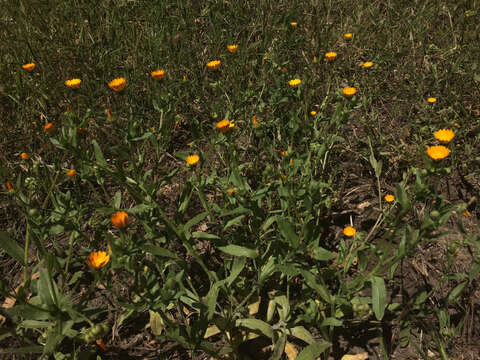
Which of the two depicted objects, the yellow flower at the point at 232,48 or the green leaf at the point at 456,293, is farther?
the yellow flower at the point at 232,48

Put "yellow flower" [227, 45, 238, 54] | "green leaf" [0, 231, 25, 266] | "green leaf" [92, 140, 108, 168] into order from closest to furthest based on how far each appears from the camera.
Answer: "green leaf" [0, 231, 25, 266] < "green leaf" [92, 140, 108, 168] < "yellow flower" [227, 45, 238, 54]

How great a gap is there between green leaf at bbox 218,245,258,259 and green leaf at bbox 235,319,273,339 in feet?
1.01

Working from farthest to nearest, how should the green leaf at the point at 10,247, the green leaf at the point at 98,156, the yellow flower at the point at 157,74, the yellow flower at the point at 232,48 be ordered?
1. the yellow flower at the point at 232,48
2. the yellow flower at the point at 157,74
3. the green leaf at the point at 98,156
4. the green leaf at the point at 10,247

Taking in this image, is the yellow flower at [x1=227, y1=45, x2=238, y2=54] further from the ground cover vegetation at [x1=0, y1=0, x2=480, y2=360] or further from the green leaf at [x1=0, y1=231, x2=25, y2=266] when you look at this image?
the green leaf at [x1=0, y1=231, x2=25, y2=266]

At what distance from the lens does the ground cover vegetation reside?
5.30 feet

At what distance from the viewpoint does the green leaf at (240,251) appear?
1685 mm

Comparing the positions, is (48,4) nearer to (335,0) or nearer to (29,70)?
(29,70)

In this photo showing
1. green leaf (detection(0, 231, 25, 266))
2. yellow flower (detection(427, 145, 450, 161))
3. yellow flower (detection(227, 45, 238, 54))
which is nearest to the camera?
yellow flower (detection(427, 145, 450, 161))

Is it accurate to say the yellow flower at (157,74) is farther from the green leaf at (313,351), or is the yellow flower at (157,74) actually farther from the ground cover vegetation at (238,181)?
the green leaf at (313,351)

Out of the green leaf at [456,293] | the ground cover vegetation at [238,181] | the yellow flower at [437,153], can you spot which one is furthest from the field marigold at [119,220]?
the green leaf at [456,293]

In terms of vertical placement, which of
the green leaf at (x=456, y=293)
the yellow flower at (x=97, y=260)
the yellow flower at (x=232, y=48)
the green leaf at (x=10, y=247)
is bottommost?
the green leaf at (x=456, y=293)

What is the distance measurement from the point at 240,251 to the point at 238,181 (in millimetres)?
338

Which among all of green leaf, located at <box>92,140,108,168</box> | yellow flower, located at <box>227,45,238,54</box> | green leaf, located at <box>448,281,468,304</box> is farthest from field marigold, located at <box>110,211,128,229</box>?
yellow flower, located at <box>227,45,238,54</box>

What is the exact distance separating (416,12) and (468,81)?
3.37 feet
